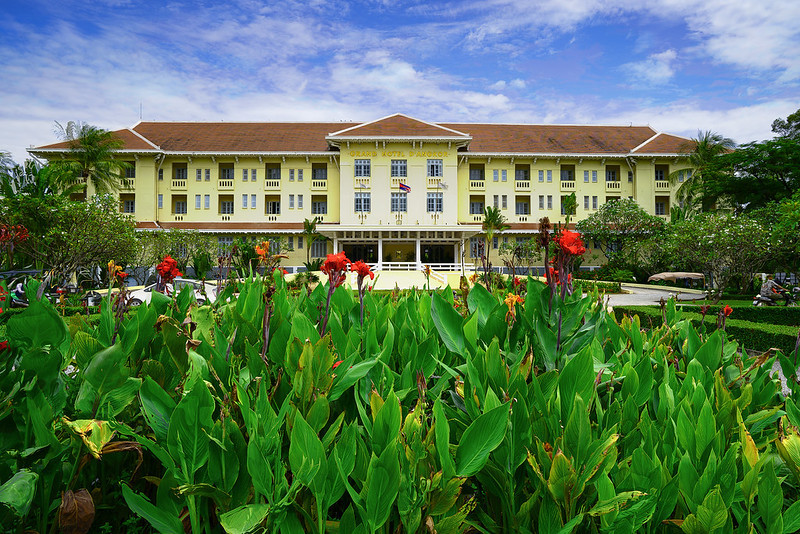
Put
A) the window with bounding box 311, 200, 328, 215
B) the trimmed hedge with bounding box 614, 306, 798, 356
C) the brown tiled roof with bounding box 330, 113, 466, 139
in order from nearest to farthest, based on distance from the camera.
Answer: the trimmed hedge with bounding box 614, 306, 798, 356 < the brown tiled roof with bounding box 330, 113, 466, 139 < the window with bounding box 311, 200, 328, 215

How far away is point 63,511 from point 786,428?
180 centimetres

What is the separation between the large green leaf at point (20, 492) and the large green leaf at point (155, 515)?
0.21m

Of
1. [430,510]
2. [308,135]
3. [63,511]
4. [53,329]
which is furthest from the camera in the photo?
[308,135]

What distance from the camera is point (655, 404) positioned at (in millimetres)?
1399

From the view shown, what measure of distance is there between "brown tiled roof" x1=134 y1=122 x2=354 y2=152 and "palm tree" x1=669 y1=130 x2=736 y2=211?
81.0 feet

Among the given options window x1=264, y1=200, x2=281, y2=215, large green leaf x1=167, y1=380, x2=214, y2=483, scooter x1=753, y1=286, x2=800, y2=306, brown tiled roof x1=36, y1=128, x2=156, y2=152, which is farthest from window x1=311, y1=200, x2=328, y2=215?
large green leaf x1=167, y1=380, x2=214, y2=483

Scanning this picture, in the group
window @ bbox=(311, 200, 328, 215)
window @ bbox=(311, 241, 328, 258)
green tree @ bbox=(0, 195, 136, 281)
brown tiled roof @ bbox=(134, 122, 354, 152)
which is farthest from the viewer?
window @ bbox=(311, 200, 328, 215)

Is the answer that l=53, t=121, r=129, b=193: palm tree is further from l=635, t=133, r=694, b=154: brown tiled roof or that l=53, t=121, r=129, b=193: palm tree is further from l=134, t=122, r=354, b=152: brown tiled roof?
l=635, t=133, r=694, b=154: brown tiled roof

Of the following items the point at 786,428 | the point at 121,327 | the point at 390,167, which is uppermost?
the point at 390,167

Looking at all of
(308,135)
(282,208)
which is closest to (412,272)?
(282,208)

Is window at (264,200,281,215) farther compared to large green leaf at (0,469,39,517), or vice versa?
window at (264,200,281,215)

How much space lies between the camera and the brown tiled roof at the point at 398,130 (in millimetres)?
30906

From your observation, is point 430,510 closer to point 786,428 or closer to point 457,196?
point 786,428

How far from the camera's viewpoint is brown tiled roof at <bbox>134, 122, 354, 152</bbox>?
110 feet
